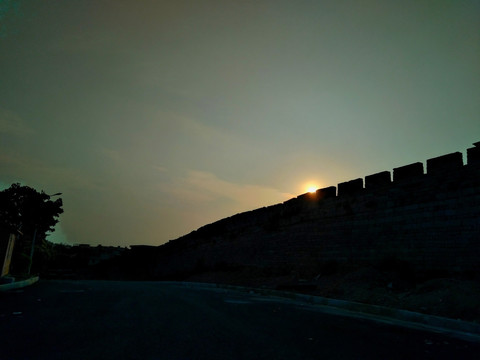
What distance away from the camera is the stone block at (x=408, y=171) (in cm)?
1309

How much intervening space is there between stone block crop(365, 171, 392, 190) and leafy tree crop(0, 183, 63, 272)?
1017 inches

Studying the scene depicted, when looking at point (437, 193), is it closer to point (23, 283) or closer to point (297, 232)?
point (297, 232)

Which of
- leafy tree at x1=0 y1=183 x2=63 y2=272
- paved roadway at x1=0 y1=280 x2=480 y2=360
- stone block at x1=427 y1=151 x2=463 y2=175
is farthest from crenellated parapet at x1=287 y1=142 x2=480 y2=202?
leafy tree at x1=0 y1=183 x2=63 y2=272

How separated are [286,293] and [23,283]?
41.1 ft

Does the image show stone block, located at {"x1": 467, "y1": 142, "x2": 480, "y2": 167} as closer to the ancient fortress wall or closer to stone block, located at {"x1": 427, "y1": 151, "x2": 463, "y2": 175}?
the ancient fortress wall

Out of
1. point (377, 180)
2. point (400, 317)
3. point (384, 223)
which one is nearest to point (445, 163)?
point (377, 180)

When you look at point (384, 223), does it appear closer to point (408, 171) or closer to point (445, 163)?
point (408, 171)

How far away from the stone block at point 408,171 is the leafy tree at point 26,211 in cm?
2710

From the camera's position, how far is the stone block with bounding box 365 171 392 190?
1429 centimetres

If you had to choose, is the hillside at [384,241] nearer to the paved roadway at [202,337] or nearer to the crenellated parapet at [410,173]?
the crenellated parapet at [410,173]

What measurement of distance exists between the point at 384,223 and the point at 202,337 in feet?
34.2

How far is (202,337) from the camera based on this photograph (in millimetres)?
5387

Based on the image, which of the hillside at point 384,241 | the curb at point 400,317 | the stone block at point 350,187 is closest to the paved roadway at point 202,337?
the curb at point 400,317

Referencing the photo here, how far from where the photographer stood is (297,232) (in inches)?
750
